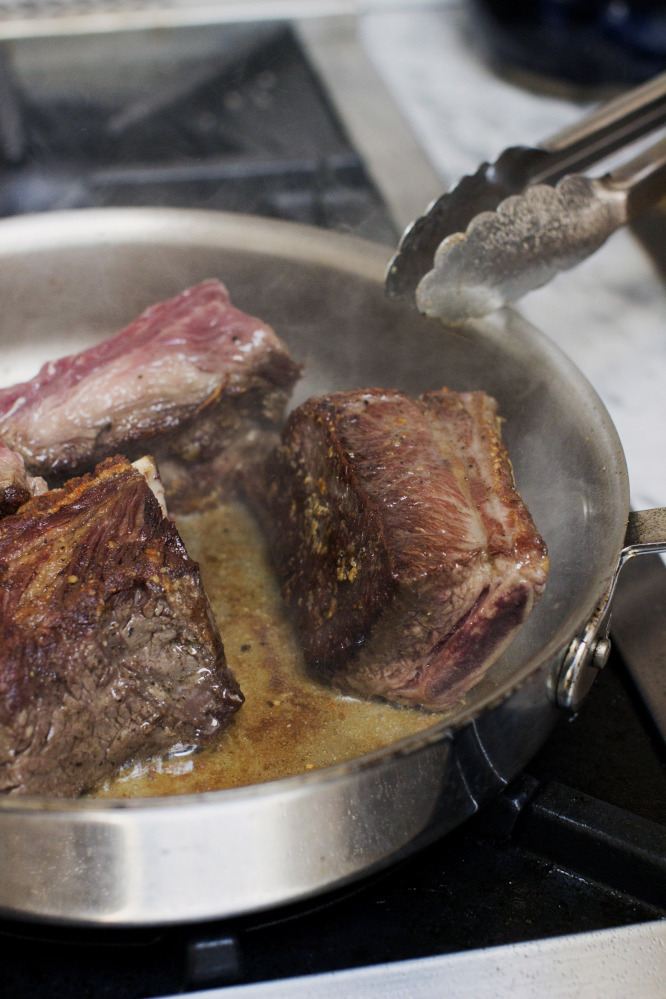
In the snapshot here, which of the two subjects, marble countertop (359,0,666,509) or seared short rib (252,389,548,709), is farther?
marble countertop (359,0,666,509)

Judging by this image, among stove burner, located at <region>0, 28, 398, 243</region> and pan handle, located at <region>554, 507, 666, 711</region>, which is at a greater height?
pan handle, located at <region>554, 507, 666, 711</region>

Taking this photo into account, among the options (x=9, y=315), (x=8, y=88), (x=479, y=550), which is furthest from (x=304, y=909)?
(x=8, y=88)

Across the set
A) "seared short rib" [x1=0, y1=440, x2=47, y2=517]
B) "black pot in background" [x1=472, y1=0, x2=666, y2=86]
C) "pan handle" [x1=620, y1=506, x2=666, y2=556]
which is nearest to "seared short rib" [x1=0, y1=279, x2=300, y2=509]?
"seared short rib" [x1=0, y1=440, x2=47, y2=517]

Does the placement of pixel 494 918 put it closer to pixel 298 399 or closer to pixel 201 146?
pixel 298 399

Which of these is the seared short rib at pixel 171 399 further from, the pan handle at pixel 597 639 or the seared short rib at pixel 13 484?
the pan handle at pixel 597 639

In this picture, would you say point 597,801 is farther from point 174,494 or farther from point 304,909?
point 174,494

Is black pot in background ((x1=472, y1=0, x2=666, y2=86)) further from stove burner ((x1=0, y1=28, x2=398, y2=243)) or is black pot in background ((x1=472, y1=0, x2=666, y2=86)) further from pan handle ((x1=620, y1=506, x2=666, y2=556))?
pan handle ((x1=620, y1=506, x2=666, y2=556))

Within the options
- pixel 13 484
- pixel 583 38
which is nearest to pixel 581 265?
pixel 583 38
